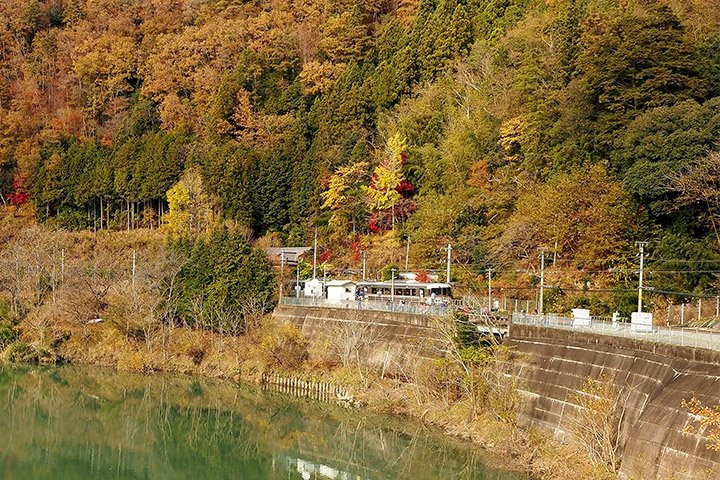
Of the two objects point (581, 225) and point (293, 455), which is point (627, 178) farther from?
point (293, 455)

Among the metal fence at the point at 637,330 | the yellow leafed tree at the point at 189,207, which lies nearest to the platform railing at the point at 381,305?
the metal fence at the point at 637,330

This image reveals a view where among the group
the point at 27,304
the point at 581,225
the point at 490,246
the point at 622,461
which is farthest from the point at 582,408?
the point at 27,304

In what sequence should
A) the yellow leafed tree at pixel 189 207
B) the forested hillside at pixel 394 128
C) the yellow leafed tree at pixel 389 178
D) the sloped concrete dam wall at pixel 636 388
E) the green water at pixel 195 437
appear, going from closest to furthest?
the sloped concrete dam wall at pixel 636 388
the green water at pixel 195 437
the forested hillside at pixel 394 128
the yellow leafed tree at pixel 389 178
the yellow leafed tree at pixel 189 207

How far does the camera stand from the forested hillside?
29922mm

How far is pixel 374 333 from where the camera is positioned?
3138cm

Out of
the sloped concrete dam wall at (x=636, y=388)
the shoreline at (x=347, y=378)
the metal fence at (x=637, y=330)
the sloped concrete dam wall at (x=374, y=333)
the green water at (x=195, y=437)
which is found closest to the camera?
the sloped concrete dam wall at (x=636, y=388)

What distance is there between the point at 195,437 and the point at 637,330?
52.2 ft

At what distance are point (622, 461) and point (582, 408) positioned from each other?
2.19 meters

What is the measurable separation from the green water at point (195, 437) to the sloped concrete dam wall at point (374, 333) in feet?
9.75

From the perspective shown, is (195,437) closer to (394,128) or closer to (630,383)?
(630,383)

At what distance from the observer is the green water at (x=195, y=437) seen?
73.8 ft

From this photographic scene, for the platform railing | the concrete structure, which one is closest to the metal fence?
the concrete structure

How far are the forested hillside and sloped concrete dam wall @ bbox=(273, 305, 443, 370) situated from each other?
230 inches

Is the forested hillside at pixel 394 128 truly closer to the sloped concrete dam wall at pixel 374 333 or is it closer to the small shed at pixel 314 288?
the small shed at pixel 314 288
